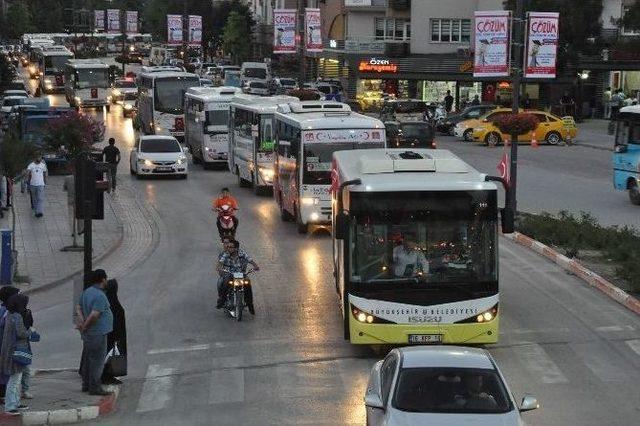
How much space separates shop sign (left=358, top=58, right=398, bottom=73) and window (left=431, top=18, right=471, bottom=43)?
4027 millimetres

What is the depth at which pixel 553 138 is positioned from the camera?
197ft

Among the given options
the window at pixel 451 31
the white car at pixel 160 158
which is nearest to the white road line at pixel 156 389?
the white car at pixel 160 158

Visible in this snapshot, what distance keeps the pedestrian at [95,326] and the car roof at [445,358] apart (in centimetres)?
431

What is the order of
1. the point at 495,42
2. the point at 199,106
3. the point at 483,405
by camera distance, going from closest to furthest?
the point at 483,405, the point at 495,42, the point at 199,106

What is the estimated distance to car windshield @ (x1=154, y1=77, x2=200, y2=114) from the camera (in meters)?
60.5

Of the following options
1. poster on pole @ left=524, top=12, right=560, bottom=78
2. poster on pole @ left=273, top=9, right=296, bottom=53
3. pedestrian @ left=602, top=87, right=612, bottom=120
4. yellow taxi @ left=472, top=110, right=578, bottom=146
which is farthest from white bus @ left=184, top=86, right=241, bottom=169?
pedestrian @ left=602, top=87, right=612, bottom=120

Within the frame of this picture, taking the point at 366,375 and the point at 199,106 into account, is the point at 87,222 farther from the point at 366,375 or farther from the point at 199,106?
the point at 199,106

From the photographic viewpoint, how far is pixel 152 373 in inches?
720

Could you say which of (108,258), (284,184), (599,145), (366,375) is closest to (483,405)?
(366,375)

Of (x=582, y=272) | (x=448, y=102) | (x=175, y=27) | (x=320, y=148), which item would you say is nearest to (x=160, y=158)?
(x=320, y=148)

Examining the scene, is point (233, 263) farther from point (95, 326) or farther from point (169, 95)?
point (169, 95)

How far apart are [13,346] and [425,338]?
5.98 meters

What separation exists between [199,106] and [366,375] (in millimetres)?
33603

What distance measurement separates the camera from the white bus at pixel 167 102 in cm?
6025
